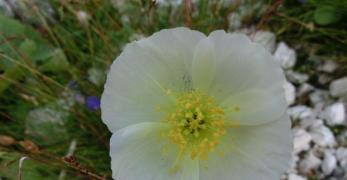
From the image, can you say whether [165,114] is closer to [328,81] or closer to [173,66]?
[173,66]

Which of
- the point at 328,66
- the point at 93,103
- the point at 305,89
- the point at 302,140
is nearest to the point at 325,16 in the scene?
the point at 328,66

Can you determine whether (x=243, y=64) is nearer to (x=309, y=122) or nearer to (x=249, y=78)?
(x=249, y=78)

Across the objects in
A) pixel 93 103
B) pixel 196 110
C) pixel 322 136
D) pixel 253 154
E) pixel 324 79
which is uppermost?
pixel 324 79

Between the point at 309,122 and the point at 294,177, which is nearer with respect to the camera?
the point at 294,177

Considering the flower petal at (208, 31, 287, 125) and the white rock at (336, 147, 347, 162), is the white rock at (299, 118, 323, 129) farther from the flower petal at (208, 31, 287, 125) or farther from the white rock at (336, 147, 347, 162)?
the flower petal at (208, 31, 287, 125)

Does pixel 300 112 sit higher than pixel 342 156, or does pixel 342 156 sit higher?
pixel 300 112

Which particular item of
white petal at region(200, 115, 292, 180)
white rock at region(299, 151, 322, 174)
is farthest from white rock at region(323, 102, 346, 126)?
white petal at region(200, 115, 292, 180)
